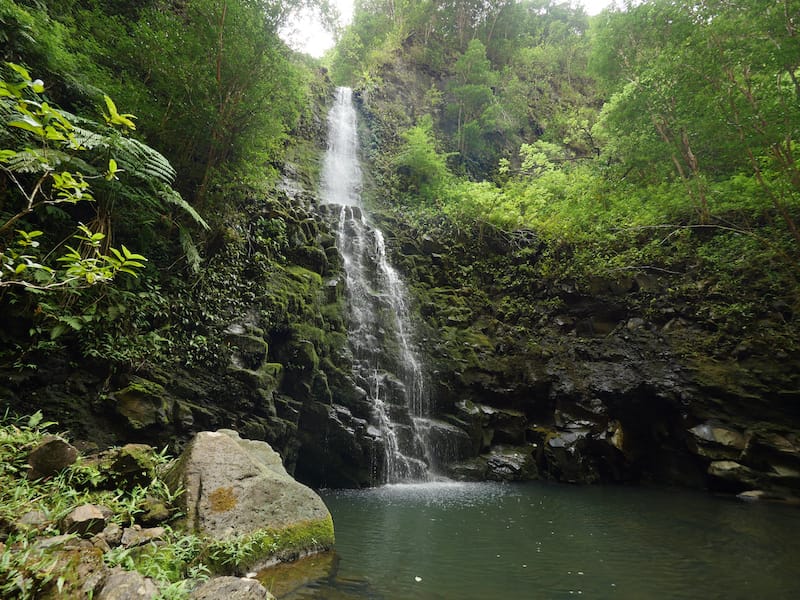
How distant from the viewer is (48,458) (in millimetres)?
3682

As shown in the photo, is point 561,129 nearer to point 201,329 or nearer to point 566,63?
point 566,63

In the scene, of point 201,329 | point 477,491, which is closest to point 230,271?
point 201,329

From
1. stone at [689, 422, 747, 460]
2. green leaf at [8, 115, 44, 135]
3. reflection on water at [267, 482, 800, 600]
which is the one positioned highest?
green leaf at [8, 115, 44, 135]

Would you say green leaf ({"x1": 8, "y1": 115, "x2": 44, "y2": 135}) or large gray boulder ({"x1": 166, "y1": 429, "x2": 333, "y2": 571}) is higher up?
green leaf ({"x1": 8, "y1": 115, "x2": 44, "y2": 135})

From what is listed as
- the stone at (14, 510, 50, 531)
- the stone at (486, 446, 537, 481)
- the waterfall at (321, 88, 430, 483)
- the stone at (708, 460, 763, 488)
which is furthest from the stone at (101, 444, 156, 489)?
the stone at (708, 460, 763, 488)

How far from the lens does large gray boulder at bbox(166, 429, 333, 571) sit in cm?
392

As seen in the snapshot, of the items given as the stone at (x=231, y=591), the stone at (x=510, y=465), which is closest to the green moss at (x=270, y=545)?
the stone at (x=231, y=591)

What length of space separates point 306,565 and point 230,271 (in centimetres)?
656

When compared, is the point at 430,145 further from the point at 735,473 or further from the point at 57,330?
the point at 57,330

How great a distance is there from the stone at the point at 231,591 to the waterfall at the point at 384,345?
7.18 m

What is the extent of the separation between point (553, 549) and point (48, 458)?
5749mm

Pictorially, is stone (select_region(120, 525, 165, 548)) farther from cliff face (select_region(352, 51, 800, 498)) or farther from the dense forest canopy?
cliff face (select_region(352, 51, 800, 498))

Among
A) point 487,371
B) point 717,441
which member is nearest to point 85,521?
point 487,371

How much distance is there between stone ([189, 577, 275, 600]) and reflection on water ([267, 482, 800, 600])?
1080 mm
